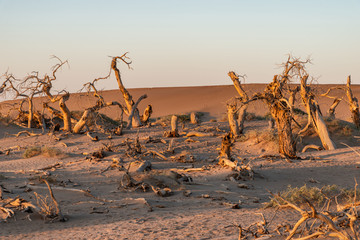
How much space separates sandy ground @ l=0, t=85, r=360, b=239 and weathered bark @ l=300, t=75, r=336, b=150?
4.01 feet

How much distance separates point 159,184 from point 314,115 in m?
8.24

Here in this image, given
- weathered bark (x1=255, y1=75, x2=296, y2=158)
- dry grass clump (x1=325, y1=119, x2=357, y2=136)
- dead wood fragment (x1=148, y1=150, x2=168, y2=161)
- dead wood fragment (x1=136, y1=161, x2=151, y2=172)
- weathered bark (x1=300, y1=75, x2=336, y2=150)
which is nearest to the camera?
dead wood fragment (x1=136, y1=161, x2=151, y2=172)

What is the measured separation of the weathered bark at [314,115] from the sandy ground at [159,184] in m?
1.22

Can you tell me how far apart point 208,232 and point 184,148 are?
31.9 ft

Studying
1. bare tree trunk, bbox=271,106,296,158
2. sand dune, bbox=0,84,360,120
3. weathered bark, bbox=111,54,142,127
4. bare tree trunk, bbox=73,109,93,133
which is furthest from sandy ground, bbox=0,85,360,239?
sand dune, bbox=0,84,360,120

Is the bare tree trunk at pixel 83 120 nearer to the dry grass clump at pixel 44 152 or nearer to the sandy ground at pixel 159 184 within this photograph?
the sandy ground at pixel 159 184

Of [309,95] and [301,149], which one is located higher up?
[309,95]

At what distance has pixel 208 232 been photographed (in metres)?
5.99

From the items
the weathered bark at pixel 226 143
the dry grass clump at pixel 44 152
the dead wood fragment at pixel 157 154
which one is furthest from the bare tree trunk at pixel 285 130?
the dry grass clump at pixel 44 152

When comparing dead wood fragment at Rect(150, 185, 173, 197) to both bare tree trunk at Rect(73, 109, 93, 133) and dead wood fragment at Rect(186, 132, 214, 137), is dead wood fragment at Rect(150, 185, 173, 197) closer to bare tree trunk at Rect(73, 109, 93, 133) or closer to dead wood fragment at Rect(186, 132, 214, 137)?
dead wood fragment at Rect(186, 132, 214, 137)

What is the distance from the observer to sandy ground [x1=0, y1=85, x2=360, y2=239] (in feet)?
21.4

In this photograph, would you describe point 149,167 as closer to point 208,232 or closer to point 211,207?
point 211,207

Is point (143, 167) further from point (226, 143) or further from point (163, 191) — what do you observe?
point (163, 191)

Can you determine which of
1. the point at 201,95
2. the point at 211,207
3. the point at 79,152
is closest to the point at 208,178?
the point at 211,207
